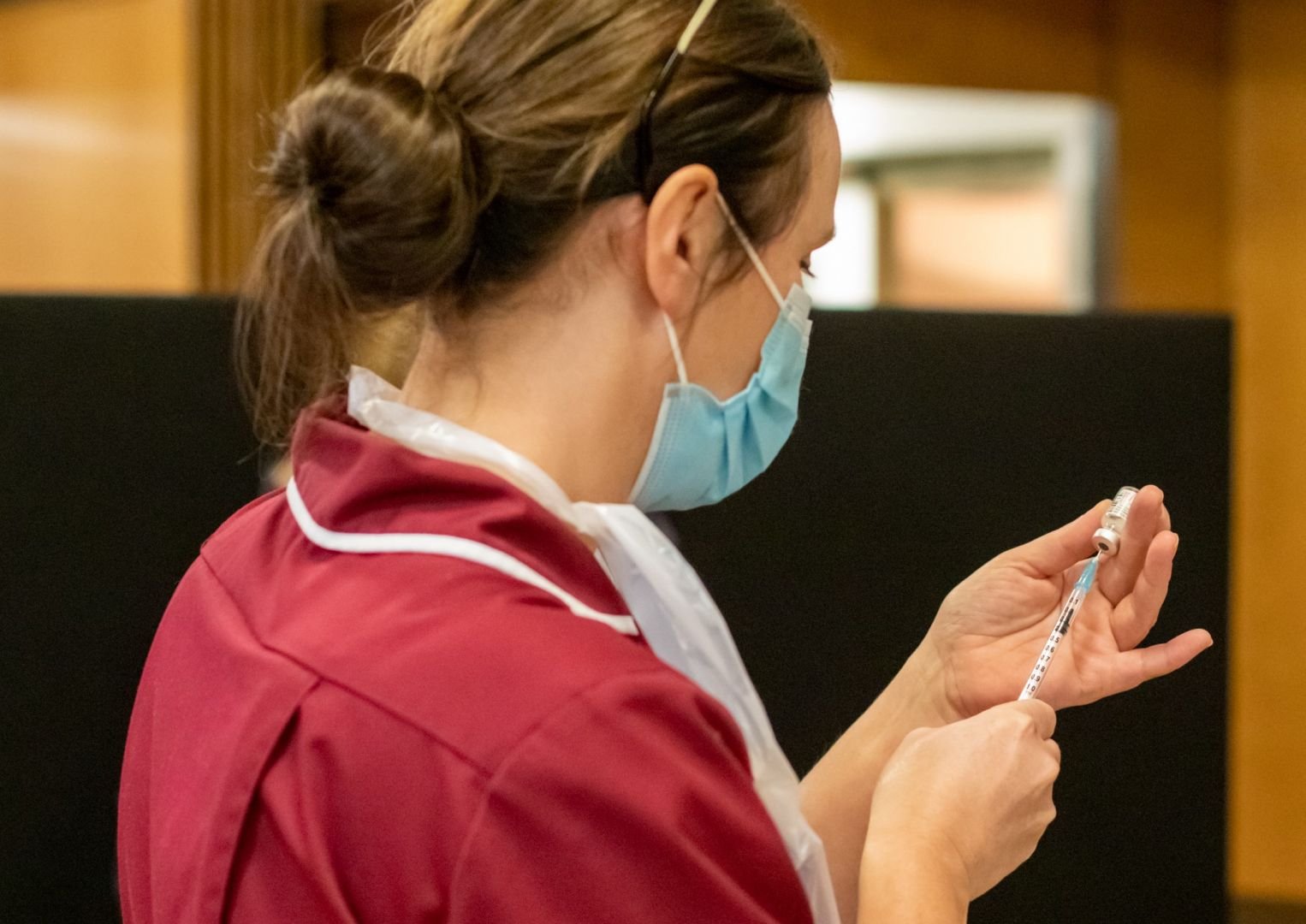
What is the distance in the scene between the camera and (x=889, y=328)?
1.30 m

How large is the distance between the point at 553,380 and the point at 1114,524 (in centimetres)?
42

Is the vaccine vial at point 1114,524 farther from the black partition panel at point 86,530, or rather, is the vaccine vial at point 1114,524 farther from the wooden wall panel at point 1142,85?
the wooden wall panel at point 1142,85

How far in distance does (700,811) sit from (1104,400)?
2.66 ft

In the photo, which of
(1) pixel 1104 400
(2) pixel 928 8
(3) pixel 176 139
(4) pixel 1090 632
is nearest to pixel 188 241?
(3) pixel 176 139

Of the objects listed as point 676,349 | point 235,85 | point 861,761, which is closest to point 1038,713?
point 861,761

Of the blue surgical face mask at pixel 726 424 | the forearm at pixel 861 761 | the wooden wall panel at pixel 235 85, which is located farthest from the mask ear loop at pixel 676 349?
the wooden wall panel at pixel 235 85

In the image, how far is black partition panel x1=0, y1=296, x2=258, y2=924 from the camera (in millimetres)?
1198

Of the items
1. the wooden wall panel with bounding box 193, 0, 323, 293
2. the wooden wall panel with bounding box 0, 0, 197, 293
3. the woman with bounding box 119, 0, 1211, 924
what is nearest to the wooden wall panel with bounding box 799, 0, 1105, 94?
the wooden wall panel with bounding box 193, 0, 323, 293

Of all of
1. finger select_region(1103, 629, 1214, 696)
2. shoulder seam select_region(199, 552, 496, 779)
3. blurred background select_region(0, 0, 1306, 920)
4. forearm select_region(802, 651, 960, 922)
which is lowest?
forearm select_region(802, 651, 960, 922)

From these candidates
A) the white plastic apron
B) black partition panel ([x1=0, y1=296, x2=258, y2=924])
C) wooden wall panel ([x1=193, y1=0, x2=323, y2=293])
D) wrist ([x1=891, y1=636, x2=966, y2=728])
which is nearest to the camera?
the white plastic apron

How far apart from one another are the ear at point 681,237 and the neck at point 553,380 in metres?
0.02

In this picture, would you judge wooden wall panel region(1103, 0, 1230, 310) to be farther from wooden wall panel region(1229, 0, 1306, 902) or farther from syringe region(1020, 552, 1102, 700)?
syringe region(1020, 552, 1102, 700)

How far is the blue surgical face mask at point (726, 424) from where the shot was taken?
85 cm

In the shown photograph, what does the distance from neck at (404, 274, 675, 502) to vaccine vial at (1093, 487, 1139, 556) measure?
0.36m
